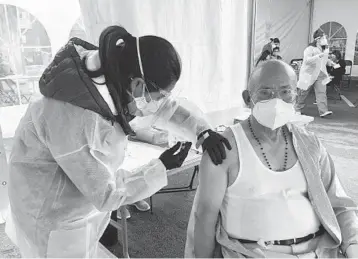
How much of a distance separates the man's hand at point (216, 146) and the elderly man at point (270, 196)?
24 mm

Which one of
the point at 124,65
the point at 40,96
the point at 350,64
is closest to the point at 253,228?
the point at 124,65

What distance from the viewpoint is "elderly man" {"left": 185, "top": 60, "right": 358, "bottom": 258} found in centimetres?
107

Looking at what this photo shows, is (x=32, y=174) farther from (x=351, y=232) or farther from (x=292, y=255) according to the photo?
(x=351, y=232)

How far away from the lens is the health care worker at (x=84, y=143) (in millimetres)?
897

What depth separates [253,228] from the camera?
1071 millimetres

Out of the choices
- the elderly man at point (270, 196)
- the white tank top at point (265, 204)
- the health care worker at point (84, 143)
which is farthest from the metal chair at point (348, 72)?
the health care worker at point (84, 143)

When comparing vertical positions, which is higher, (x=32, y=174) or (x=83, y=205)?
(x=32, y=174)

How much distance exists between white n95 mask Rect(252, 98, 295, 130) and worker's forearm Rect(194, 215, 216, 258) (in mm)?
401

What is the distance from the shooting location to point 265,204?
1.07m

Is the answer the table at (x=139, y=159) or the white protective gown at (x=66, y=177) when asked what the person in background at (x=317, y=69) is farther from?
the white protective gown at (x=66, y=177)

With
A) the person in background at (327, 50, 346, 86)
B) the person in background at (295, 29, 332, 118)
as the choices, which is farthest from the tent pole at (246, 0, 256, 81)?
the person in background at (327, 50, 346, 86)

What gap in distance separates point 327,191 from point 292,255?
0.99 feet

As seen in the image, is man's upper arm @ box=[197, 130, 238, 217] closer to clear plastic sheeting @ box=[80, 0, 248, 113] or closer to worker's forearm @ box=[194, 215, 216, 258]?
worker's forearm @ box=[194, 215, 216, 258]

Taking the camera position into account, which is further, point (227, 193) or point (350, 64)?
point (350, 64)
